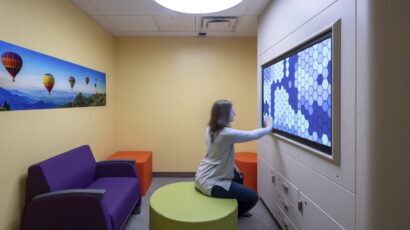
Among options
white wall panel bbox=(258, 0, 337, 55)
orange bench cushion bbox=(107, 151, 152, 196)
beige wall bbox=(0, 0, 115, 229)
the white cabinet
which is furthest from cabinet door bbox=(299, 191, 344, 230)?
beige wall bbox=(0, 0, 115, 229)

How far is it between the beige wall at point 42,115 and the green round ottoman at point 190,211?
4.00ft

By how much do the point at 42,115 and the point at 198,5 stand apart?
200 cm

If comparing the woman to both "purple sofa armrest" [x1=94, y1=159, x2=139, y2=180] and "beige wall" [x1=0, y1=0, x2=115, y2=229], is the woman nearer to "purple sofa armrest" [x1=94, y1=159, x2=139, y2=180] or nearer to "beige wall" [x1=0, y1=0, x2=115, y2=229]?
"purple sofa armrest" [x1=94, y1=159, x2=139, y2=180]

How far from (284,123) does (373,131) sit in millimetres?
1097

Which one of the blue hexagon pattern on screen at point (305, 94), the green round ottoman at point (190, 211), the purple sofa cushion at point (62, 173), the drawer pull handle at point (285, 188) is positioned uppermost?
the blue hexagon pattern on screen at point (305, 94)

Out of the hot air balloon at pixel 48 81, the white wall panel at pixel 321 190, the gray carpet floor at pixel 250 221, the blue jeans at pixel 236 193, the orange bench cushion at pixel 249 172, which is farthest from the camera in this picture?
the orange bench cushion at pixel 249 172

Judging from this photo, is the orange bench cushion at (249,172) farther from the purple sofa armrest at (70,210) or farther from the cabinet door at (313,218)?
the purple sofa armrest at (70,210)

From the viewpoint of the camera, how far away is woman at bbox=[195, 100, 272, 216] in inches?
85.7

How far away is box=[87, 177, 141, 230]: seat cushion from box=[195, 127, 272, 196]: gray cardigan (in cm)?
79

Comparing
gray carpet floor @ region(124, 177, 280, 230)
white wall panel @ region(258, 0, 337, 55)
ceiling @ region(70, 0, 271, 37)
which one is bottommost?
gray carpet floor @ region(124, 177, 280, 230)

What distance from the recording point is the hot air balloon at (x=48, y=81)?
2289mm

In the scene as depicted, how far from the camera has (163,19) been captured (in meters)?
3.33

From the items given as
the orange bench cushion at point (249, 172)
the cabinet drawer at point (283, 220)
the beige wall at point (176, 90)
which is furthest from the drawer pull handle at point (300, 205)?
the beige wall at point (176, 90)

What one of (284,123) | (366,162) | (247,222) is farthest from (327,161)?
(247,222)
